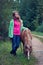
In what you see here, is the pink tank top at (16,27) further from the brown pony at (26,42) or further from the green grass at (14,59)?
the green grass at (14,59)

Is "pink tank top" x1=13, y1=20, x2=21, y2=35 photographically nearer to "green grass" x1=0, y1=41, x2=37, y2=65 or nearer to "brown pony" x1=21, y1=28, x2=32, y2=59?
"brown pony" x1=21, y1=28, x2=32, y2=59

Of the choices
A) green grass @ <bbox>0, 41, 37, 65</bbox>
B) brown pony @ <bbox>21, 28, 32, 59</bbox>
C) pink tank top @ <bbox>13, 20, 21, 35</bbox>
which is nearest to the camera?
green grass @ <bbox>0, 41, 37, 65</bbox>

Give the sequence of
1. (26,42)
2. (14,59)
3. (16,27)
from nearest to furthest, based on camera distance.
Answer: (14,59) < (16,27) < (26,42)

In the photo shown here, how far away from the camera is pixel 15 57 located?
11875 mm

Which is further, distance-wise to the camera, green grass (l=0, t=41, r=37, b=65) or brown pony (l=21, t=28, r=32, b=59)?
brown pony (l=21, t=28, r=32, b=59)

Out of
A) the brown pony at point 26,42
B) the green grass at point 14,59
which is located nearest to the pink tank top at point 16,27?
the brown pony at point 26,42

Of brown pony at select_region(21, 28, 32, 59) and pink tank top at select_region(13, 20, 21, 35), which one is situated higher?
pink tank top at select_region(13, 20, 21, 35)

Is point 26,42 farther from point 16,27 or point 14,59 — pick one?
point 14,59

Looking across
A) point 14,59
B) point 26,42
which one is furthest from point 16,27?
point 14,59

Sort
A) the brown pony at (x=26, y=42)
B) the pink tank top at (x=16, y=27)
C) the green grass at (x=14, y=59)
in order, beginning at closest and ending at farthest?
1. the green grass at (x=14, y=59)
2. the pink tank top at (x=16, y=27)
3. the brown pony at (x=26, y=42)

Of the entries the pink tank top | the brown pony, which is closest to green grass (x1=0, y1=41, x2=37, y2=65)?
the brown pony

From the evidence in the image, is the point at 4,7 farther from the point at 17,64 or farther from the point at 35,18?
the point at 35,18

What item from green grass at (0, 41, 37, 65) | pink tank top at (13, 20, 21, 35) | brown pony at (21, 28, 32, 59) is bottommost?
green grass at (0, 41, 37, 65)

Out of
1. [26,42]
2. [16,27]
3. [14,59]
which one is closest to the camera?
[14,59]
